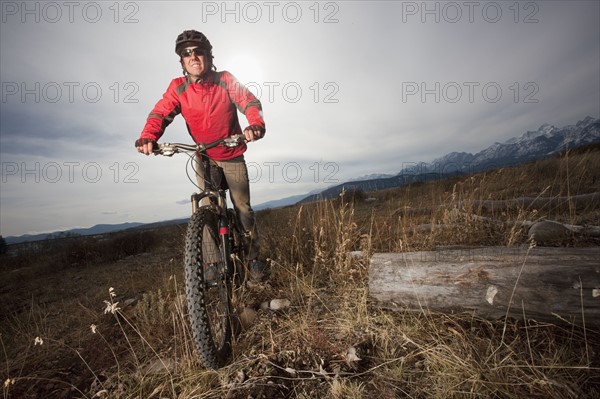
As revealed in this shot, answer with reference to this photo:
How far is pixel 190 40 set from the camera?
3027 mm

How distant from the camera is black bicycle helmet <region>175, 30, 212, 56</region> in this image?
3043 millimetres

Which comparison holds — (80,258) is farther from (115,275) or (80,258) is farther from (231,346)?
(231,346)

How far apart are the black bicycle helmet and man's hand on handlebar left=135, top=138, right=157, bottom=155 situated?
144 centimetres

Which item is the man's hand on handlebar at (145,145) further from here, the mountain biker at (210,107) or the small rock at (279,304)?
the small rock at (279,304)

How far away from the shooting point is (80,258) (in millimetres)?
9266

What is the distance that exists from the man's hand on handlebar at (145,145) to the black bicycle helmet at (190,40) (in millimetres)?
1437

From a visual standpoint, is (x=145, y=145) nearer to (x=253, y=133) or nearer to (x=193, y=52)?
(x=253, y=133)

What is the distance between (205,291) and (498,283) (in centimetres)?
230

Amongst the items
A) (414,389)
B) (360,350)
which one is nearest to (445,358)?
(414,389)

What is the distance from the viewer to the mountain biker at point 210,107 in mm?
3066

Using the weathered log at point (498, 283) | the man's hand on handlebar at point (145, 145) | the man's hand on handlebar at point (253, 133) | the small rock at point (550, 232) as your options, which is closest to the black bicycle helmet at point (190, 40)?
the man's hand on handlebar at point (145, 145)

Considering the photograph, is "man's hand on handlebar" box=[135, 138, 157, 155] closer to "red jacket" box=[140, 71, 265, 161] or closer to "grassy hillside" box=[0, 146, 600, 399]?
"red jacket" box=[140, 71, 265, 161]

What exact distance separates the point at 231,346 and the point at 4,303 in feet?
22.3

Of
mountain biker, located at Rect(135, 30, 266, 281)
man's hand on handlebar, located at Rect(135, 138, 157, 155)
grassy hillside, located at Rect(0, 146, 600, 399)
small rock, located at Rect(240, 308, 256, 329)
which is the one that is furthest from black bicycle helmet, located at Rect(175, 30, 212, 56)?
small rock, located at Rect(240, 308, 256, 329)
